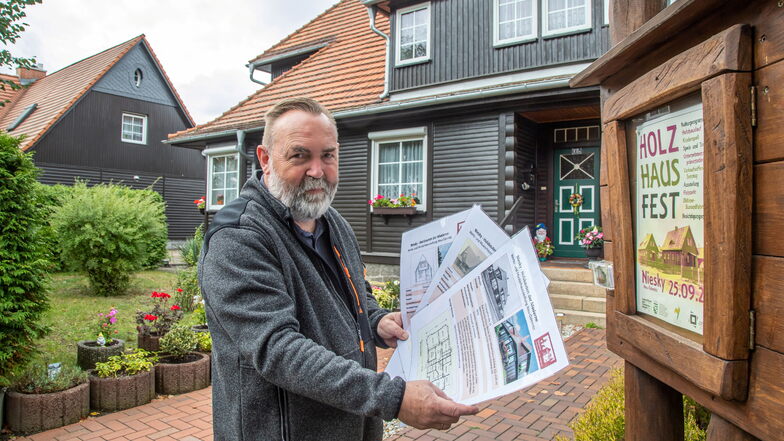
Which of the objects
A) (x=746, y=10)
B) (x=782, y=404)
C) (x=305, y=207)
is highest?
(x=746, y=10)

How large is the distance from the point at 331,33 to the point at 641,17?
14079mm

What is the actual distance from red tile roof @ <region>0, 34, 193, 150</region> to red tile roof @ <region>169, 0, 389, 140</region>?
27.0 feet

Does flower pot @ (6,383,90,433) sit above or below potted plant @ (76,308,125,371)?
below

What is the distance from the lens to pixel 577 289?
7762mm

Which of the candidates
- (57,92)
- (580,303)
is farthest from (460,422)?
(57,92)

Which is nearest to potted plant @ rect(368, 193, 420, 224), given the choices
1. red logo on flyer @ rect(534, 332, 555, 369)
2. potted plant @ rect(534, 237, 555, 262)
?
potted plant @ rect(534, 237, 555, 262)

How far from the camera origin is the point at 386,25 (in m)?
12.3

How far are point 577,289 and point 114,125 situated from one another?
20.2 meters

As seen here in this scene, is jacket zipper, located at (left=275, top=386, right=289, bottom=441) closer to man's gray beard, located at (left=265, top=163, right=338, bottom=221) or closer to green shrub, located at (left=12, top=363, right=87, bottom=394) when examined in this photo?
man's gray beard, located at (left=265, top=163, right=338, bottom=221)

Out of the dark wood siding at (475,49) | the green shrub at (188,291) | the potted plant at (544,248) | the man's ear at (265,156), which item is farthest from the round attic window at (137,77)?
the man's ear at (265,156)

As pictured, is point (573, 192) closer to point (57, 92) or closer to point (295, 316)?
point (295, 316)

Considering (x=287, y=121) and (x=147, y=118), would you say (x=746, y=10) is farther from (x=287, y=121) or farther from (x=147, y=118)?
(x=147, y=118)

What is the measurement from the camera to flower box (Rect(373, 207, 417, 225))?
1020 centimetres

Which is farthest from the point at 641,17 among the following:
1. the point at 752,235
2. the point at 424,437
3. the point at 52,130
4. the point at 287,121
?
the point at 52,130
